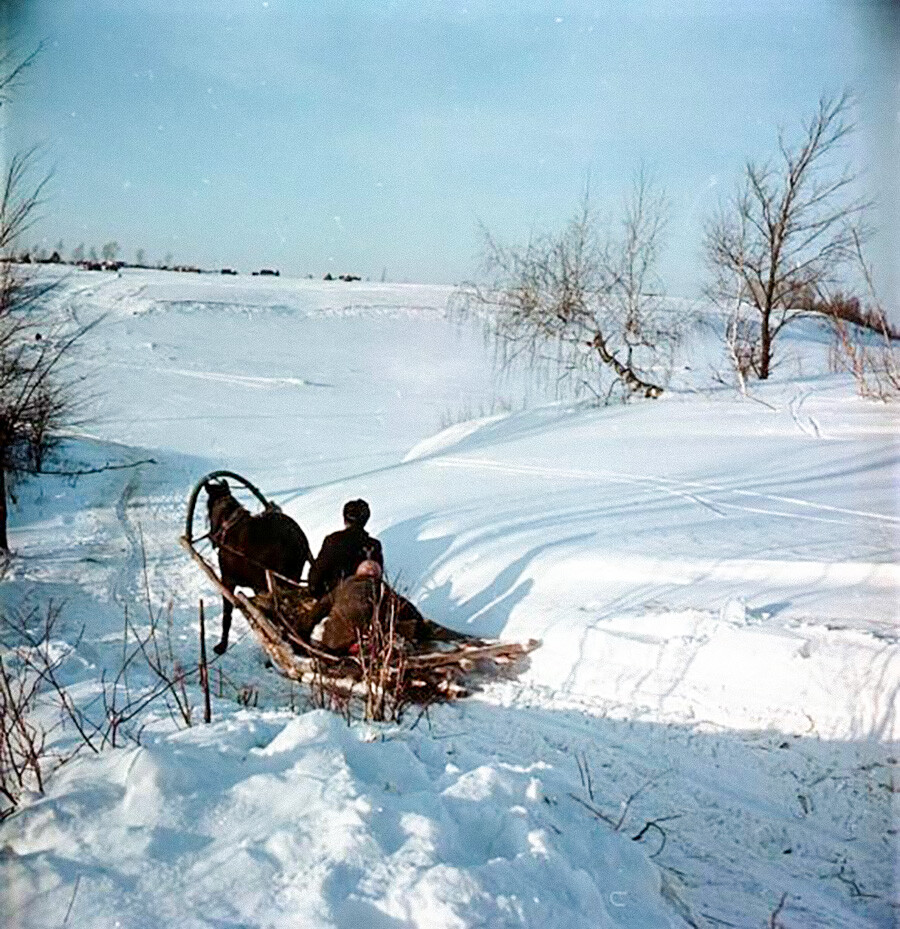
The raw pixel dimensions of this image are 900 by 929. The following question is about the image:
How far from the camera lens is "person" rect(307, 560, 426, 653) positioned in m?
5.57

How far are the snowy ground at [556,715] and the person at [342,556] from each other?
2.98 feet

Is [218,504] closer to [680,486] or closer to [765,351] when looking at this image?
[680,486]

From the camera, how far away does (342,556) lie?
20.9 feet

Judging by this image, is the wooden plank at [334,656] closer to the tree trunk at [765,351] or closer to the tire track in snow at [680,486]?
the tire track in snow at [680,486]

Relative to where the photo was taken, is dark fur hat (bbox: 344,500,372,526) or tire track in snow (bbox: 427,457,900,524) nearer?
dark fur hat (bbox: 344,500,372,526)

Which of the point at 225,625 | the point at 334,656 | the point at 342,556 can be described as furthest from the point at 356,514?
the point at 225,625

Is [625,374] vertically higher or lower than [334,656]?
higher

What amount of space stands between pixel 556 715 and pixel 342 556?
228 cm

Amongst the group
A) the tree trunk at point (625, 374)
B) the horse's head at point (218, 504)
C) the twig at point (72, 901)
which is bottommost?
the twig at point (72, 901)

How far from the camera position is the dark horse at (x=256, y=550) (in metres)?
7.11

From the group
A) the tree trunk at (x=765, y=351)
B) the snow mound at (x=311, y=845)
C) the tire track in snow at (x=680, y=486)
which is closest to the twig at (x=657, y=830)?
the snow mound at (x=311, y=845)

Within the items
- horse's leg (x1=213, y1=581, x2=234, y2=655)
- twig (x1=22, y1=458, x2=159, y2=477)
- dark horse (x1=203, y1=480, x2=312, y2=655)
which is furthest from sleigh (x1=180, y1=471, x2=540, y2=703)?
twig (x1=22, y1=458, x2=159, y2=477)

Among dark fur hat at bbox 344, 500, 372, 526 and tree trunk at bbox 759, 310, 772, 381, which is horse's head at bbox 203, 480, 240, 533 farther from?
tree trunk at bbox 759, 310, 772, 381

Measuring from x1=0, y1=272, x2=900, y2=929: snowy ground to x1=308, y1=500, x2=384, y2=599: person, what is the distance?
908 millimetres
